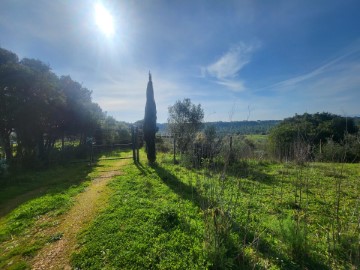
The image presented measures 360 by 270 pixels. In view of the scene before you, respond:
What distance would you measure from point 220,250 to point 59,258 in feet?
10.6

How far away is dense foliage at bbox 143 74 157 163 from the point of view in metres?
14.0

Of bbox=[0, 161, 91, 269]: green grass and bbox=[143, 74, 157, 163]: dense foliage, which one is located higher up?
bbox=[143, 74, 157, 163]: dense foliage

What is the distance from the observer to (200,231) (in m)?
4.71

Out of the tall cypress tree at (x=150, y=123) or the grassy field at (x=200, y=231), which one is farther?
the tall cypress tree at (x=150, y=123)

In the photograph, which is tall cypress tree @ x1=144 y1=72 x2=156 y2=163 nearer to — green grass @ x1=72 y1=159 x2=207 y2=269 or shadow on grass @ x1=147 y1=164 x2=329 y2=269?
green grass @ x1=72 y1=159 x2=207 y2=269

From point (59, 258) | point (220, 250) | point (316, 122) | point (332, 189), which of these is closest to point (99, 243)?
point (59, 258)

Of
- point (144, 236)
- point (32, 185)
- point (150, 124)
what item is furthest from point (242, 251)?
point (150, 124)

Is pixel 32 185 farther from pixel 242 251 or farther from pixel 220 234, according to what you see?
pixel 242 251

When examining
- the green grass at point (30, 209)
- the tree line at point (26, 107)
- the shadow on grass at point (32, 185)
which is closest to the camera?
the green grass at point (30, 209)

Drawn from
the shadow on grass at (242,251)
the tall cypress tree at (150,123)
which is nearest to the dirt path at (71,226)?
the shadow on grass at (242,251)

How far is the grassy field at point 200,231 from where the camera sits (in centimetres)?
375

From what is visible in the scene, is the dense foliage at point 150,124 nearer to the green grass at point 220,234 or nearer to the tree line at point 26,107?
the tree line at point 26,107

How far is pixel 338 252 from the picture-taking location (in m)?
3.99

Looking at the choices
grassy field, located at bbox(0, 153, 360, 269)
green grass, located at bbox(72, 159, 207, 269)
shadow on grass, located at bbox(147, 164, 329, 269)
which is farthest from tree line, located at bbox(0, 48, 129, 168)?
shadow on grass, located at bbox(147, 164, 329, 269)
